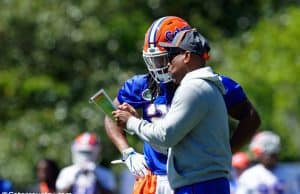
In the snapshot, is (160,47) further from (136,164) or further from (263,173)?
(263,173)

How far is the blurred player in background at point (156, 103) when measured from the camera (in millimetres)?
6410

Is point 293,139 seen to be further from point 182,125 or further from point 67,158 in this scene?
point 182,125

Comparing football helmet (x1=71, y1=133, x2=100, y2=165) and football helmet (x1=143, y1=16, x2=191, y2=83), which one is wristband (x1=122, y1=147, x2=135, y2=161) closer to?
football helmet (x1=143, y1=16, x2=191, y2=83)

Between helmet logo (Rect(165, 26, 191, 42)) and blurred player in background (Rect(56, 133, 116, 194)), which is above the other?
helmet logo (Rect(165, 26, 191, 42))

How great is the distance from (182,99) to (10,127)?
13.5 m

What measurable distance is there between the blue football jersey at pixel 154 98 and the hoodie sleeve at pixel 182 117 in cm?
67

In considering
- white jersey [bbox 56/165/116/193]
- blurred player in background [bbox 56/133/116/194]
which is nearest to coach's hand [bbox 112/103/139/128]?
blurred player in background [bbox 56/133/116/194]

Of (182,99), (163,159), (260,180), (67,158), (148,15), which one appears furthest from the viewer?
(148,15)

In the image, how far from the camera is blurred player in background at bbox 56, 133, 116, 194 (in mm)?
10875

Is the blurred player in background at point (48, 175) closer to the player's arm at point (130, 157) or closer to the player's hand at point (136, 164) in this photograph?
the player's arm at point (130, 157)

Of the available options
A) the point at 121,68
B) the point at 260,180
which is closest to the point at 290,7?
the point at 121,68

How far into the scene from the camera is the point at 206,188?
6074 mm

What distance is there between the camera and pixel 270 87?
62.1ft

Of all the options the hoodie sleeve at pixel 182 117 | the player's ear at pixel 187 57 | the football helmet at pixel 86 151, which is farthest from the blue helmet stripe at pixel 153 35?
the football helmet at pixel 86 151
